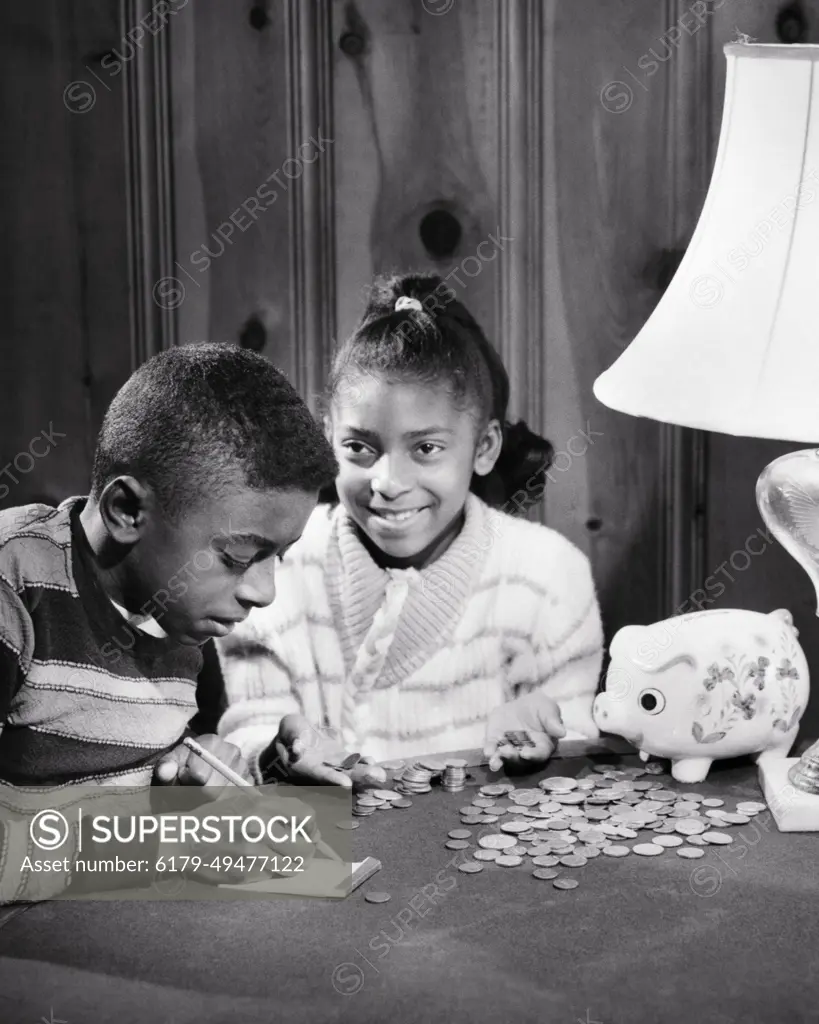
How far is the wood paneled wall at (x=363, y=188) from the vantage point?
1246mm

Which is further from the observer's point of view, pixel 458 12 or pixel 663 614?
pixel 663 614

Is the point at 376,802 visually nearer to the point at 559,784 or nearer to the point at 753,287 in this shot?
the point at 559,784

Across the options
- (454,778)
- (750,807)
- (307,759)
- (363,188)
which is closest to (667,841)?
(750,807)

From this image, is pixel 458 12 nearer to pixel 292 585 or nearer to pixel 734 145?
pixel 734 145

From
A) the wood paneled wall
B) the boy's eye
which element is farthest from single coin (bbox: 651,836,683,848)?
the boy's eye

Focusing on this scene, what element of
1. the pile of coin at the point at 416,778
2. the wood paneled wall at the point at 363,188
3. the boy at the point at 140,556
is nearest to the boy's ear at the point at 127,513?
the boy at the point at 140,556

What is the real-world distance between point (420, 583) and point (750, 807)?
16.2 inches

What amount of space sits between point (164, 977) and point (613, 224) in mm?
909

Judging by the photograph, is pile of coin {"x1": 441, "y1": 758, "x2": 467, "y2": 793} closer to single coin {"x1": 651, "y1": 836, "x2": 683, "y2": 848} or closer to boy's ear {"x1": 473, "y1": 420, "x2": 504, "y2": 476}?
single coin {"x1": 651, "y1": 836, "x2": 683, "y2": 848}

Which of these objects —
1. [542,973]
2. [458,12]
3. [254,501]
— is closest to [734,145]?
[458,12]

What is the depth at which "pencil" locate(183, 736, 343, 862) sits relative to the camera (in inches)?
42.0

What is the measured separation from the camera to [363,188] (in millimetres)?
1308

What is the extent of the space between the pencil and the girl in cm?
12

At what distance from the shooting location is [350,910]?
3.18 feet
